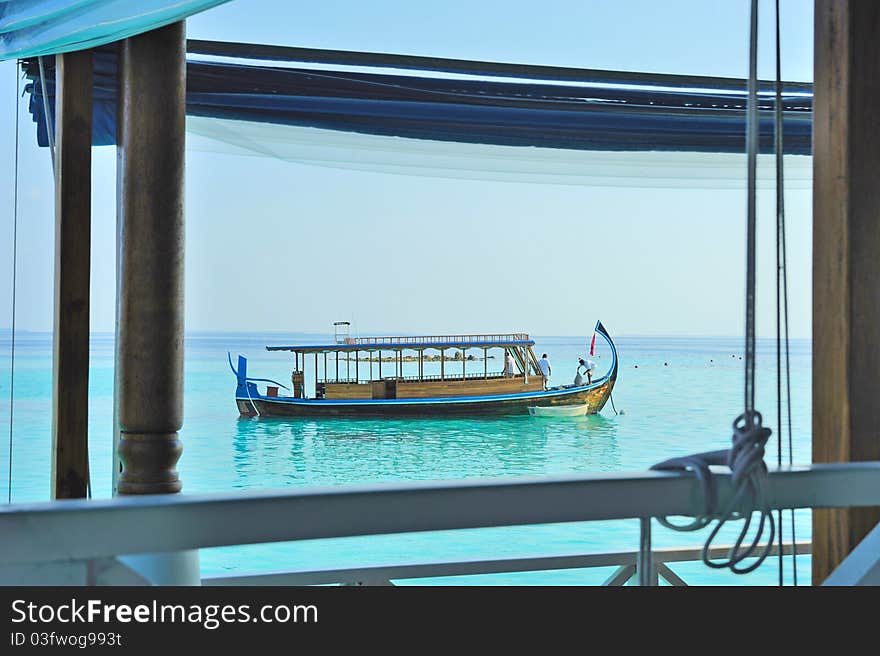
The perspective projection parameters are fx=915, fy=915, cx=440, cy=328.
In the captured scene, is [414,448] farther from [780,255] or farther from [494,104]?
[780,255]

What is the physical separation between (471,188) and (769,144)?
15958mm

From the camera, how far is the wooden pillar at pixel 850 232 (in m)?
0.79

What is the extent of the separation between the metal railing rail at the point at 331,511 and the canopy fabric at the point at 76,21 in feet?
2.52

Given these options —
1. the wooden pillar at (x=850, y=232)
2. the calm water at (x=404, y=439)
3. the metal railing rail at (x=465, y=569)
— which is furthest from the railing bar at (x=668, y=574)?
the calm water at (x=404, y=439)

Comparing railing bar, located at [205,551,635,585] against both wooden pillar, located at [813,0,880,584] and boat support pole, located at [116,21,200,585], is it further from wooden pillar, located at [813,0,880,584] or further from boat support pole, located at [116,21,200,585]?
wooden pillar, located at [813,0,880,584]

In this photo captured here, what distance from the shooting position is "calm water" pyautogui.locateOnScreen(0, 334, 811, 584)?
7.49 metres

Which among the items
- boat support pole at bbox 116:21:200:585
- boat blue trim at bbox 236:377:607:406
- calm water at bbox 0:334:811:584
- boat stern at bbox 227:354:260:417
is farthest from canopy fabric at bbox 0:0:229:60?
boat stern at bbox 227:354:260:417

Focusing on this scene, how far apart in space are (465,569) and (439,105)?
87cm

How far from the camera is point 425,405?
531 inches

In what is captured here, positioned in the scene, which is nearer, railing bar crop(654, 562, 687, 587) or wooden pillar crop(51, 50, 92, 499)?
wooden pillar crop(51, 50, 92, 499)

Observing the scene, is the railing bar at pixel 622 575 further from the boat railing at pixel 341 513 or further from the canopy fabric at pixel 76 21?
the canopy fabric at pixel 76 21

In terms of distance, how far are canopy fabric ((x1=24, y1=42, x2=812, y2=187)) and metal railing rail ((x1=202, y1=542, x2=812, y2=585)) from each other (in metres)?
0.77
